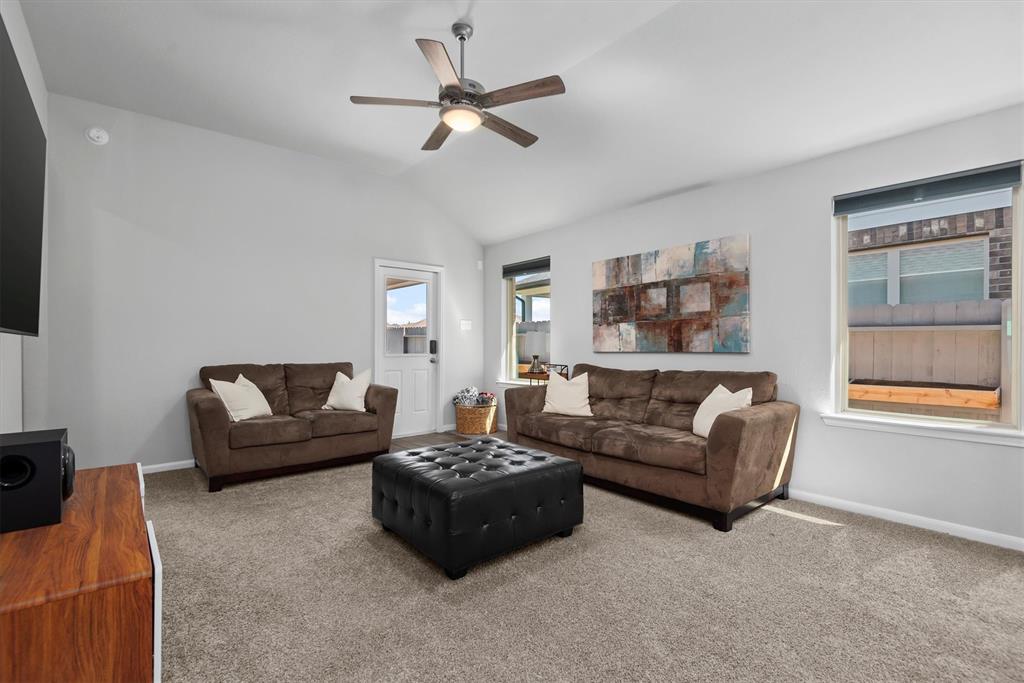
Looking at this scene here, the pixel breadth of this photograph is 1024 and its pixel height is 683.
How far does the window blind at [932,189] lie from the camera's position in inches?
108

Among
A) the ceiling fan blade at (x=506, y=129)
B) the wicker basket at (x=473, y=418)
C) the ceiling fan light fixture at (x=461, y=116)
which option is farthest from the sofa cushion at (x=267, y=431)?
the ceiling fan blade at (x=506, y=129)

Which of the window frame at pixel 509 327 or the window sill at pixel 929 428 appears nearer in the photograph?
the window sill at pixel 929 428

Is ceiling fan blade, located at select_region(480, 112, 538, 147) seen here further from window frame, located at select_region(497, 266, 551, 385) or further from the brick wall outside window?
window frame, located at select_region(497, 266, 551, 385)

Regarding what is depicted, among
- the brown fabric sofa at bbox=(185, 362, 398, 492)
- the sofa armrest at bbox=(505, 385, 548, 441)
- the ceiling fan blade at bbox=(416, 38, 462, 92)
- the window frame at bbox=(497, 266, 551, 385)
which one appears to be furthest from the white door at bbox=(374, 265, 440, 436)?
the ceiling fan blade at bbox=(416, 38, 462, 92)

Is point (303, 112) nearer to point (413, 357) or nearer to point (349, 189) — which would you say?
point (349, 189)

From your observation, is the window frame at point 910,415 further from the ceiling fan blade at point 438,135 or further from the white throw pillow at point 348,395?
the white throw pillow at point 348,395

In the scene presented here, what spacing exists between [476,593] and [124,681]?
1385 millimetres

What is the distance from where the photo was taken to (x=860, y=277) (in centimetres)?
339

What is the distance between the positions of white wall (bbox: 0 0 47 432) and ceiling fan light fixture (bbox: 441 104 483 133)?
6.81ft

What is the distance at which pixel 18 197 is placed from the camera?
1493mm

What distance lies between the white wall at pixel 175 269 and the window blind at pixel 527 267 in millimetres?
1504

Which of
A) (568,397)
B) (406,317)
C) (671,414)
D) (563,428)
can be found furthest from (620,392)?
(406,317)

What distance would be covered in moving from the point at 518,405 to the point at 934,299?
3074 millimetres

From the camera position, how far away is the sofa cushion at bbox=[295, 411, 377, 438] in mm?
4055
